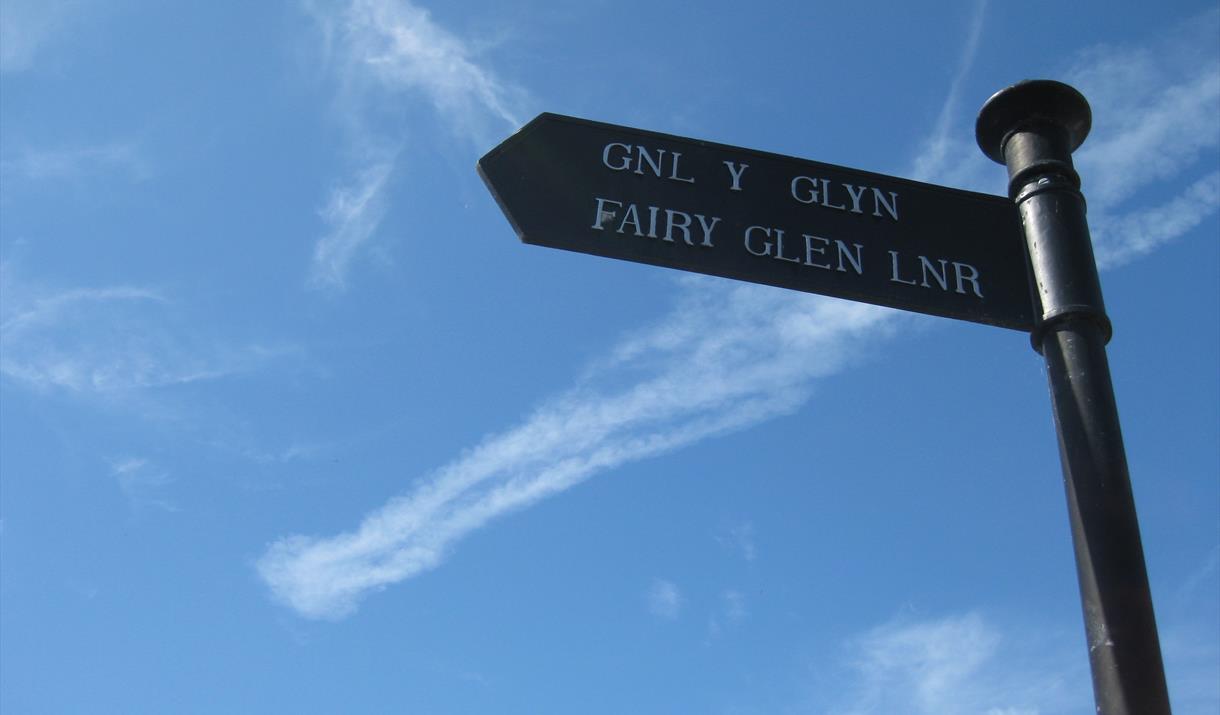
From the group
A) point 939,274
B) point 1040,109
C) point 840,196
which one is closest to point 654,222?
point 840,196

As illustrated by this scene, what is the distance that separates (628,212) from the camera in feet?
12.5

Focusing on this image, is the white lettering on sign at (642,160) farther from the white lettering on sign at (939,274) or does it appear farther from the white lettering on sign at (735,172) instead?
the white lettering on sign at (939,274)

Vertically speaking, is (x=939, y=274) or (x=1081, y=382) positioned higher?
(x=939, y=274)

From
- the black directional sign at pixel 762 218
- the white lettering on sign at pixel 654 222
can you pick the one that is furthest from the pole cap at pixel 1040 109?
the white lettering on sign at pixel 654 222

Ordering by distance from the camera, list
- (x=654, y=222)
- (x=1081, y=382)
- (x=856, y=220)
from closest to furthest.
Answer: (x=1081, y=382), (x=654, y=222), (x=856, y=220)

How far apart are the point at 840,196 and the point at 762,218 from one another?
0.28 metres

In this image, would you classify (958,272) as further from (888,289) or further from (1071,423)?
(1071,423)

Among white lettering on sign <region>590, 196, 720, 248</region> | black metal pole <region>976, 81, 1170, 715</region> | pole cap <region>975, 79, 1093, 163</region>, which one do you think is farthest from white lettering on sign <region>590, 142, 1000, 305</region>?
pole cap <region>975, 79, 1093, 163</region>

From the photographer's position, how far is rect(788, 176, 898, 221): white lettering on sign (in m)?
3.94

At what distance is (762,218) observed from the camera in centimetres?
386

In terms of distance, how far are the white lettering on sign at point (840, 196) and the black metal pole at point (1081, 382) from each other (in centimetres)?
37

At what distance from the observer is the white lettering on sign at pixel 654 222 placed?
377cm

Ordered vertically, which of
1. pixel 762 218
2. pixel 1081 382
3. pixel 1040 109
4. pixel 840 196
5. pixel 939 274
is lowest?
pixel 1081 382

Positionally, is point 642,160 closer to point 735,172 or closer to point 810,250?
point 735,172
